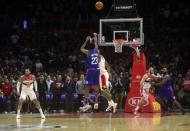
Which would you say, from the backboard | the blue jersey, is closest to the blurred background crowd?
the backboard

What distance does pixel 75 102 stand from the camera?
22.9 metres

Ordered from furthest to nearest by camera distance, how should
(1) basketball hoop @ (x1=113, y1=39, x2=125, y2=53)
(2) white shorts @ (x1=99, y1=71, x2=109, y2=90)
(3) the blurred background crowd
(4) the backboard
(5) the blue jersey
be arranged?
(3) the blurred background crowd
(4) the backboard
(1) basketball hoop @ (x1=113, y1=39, x2=125, y2=53)
(2) white shorts @ (x1=99, y1=71, x2=109, y2=90)
(5) the blue jersey

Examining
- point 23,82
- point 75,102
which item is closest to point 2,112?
point 75,102

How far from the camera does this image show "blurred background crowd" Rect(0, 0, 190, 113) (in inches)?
906

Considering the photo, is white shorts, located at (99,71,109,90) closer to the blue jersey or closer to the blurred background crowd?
the blue jersey

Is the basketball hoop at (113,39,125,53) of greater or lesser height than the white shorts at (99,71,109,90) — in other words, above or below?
above

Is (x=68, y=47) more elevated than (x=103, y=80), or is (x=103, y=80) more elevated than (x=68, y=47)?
(x=68, y=47)

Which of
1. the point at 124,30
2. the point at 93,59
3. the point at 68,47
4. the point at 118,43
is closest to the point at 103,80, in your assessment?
the point at 93,59

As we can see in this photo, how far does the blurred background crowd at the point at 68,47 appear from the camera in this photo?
23016 millimetres

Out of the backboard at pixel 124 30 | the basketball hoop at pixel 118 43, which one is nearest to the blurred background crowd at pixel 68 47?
the backboard at pixel 124 30

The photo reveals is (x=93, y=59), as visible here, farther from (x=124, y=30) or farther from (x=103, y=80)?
(x=124, y=30)

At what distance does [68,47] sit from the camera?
99.3 ft

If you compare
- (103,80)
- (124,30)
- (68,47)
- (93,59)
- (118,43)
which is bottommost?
(103,80)

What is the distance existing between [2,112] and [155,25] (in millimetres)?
11098
